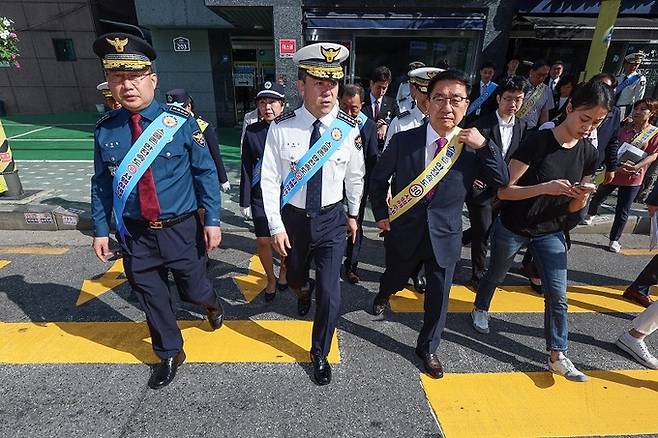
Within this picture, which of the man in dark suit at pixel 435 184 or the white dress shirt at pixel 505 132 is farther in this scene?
the white dress shirt at pixel 505 132

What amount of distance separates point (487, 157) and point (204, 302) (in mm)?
2276

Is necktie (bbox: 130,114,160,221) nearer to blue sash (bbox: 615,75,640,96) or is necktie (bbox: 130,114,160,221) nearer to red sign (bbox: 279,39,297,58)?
red sign (bbox: 279,39,297,58)

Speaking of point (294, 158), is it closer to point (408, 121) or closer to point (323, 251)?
point (323, 251)

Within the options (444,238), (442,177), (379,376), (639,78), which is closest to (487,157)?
(442,177)

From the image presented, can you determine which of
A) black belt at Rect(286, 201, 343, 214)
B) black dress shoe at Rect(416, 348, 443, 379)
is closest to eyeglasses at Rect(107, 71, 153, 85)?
black belt at Rect(286, 201, 343, 214)

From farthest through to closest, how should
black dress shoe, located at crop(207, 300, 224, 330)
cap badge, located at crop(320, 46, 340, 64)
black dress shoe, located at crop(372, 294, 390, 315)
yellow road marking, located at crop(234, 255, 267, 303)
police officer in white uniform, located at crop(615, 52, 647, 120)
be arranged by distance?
1. police officer in white uniform, located at crop(615, 52, 647, 120)
2. yellow road marking, located at crop(234, 255, 267, 303)
3. black dress shoe, located at crop(372, 294, 390, 315)
4. black dress shoe, located at crop(207, 300, 224, 330)
5. cap badge, located at crop(320, 46, 340, 64)

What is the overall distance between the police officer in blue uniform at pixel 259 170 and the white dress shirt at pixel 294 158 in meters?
0.75

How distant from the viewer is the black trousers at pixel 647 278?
3.54 metres

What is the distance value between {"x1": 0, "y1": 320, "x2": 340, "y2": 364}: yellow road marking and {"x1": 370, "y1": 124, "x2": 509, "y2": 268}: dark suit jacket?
1.16 meters

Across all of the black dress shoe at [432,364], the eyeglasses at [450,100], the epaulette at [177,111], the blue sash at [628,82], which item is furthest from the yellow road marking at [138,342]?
the blue sash at [628,82]

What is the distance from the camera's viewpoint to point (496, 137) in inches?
142

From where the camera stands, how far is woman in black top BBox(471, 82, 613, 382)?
2.48 m

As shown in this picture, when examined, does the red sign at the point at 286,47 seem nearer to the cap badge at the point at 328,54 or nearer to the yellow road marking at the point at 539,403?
the cap badge at the point at 328,54

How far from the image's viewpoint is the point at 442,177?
2.54 metres
